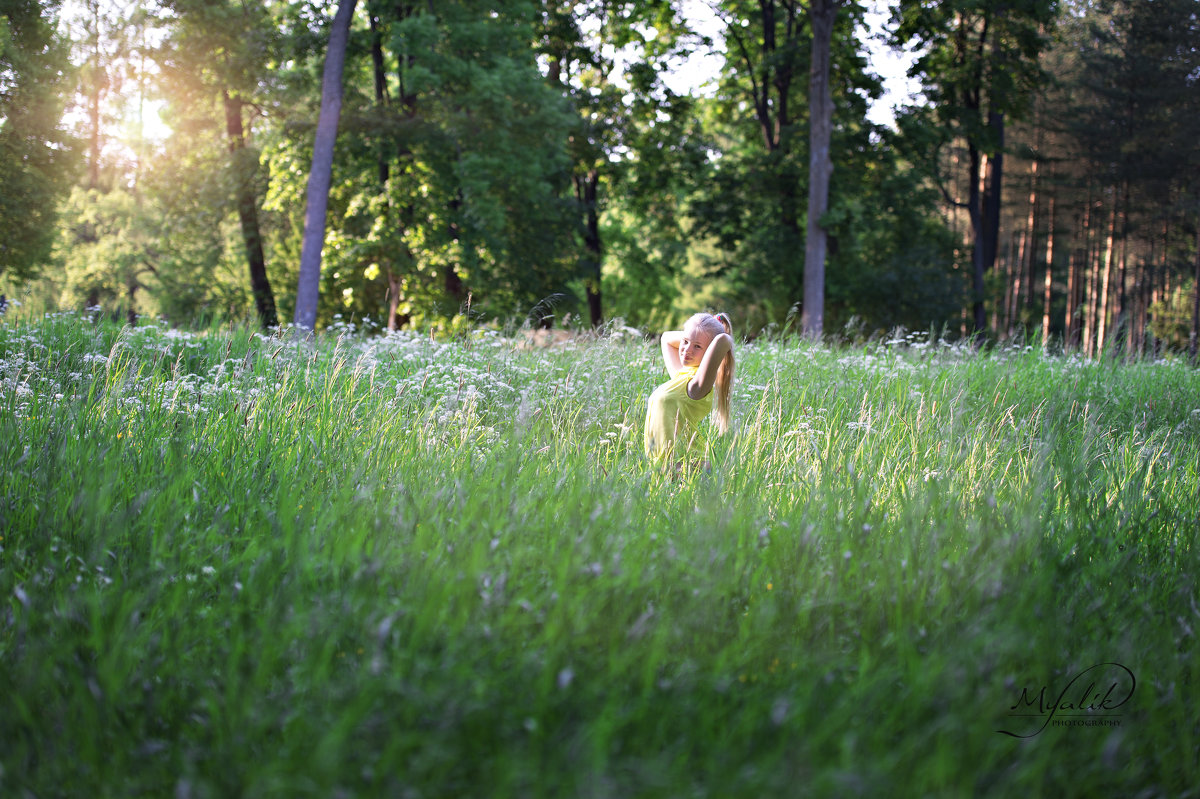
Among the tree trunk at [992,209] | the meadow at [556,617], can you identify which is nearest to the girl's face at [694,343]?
the meadow at [556,617]

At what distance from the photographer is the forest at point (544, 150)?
53.7ft

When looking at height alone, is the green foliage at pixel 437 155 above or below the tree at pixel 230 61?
below

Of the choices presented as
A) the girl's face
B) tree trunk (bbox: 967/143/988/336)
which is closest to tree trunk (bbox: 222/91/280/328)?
the girl's face

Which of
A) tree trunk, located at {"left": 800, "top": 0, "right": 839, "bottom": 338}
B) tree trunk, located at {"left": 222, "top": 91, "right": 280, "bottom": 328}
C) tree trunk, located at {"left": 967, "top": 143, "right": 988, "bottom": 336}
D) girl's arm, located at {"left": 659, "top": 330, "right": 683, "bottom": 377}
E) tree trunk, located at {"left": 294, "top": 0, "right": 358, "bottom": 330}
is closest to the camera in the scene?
girl's arm, located at {"left": 659, "top": 330, "right": 683, "bottom": 377}

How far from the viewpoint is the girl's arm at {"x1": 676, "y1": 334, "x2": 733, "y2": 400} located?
13.7ft

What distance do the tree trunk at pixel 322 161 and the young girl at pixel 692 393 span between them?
10962 millimetres

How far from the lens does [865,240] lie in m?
24.3

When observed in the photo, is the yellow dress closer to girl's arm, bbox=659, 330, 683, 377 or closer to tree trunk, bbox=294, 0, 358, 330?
girl's arm, bbox=659, 330, 683, 377

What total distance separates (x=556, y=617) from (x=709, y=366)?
2.26 metres

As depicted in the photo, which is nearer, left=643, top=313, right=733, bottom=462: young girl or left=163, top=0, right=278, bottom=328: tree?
left=643, top=313, right=733, bottom=462: young girl

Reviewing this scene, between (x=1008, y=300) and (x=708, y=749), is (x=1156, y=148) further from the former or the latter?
(x=708, y=749)

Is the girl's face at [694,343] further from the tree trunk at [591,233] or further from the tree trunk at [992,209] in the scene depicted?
the tree trunk at [992,209]

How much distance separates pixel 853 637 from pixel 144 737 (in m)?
2.11
